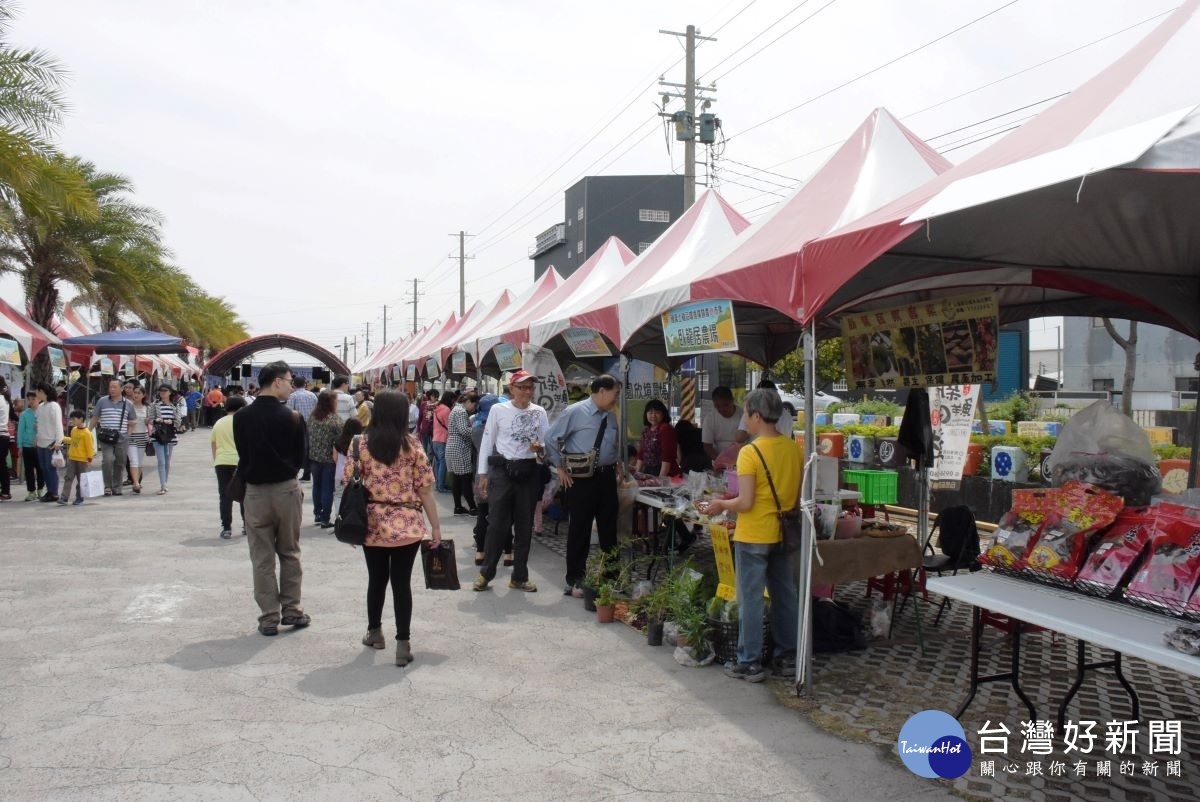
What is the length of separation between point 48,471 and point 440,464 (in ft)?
19.0

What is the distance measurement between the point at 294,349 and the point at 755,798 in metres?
34.5

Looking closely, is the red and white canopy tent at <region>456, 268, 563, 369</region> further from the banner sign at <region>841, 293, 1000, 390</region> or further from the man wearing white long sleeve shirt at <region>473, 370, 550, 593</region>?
the banner sign at <region>841, 293, 1000, 390</region>

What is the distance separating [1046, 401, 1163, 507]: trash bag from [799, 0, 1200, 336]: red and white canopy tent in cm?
113

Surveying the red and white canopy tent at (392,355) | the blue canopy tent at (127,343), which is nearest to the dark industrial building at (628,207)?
the red and white canopy tent at (392,355)

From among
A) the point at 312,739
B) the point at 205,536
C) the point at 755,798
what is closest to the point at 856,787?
the point at 755,798

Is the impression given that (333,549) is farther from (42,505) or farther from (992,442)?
(992,442)

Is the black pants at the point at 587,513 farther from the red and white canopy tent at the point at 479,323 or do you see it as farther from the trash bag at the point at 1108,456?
the red and white canopy tent at the point at 479,323

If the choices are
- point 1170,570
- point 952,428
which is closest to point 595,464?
point 1170,570

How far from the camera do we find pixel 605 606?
6.80 metres

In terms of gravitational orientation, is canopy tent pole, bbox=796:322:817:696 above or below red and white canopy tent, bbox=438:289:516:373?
below

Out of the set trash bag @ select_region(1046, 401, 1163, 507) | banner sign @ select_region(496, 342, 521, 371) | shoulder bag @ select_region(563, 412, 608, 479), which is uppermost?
banner sign @ select_region(496, 342, 521, 371)

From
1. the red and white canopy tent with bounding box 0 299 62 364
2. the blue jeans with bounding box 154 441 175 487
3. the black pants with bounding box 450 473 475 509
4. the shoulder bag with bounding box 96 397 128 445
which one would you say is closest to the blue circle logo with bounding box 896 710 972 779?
the black pants with bounding box 450 473 475 509

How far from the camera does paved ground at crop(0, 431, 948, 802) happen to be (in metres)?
3.98

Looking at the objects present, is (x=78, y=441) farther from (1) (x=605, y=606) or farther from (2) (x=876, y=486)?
(2) (x=876, y=486)
